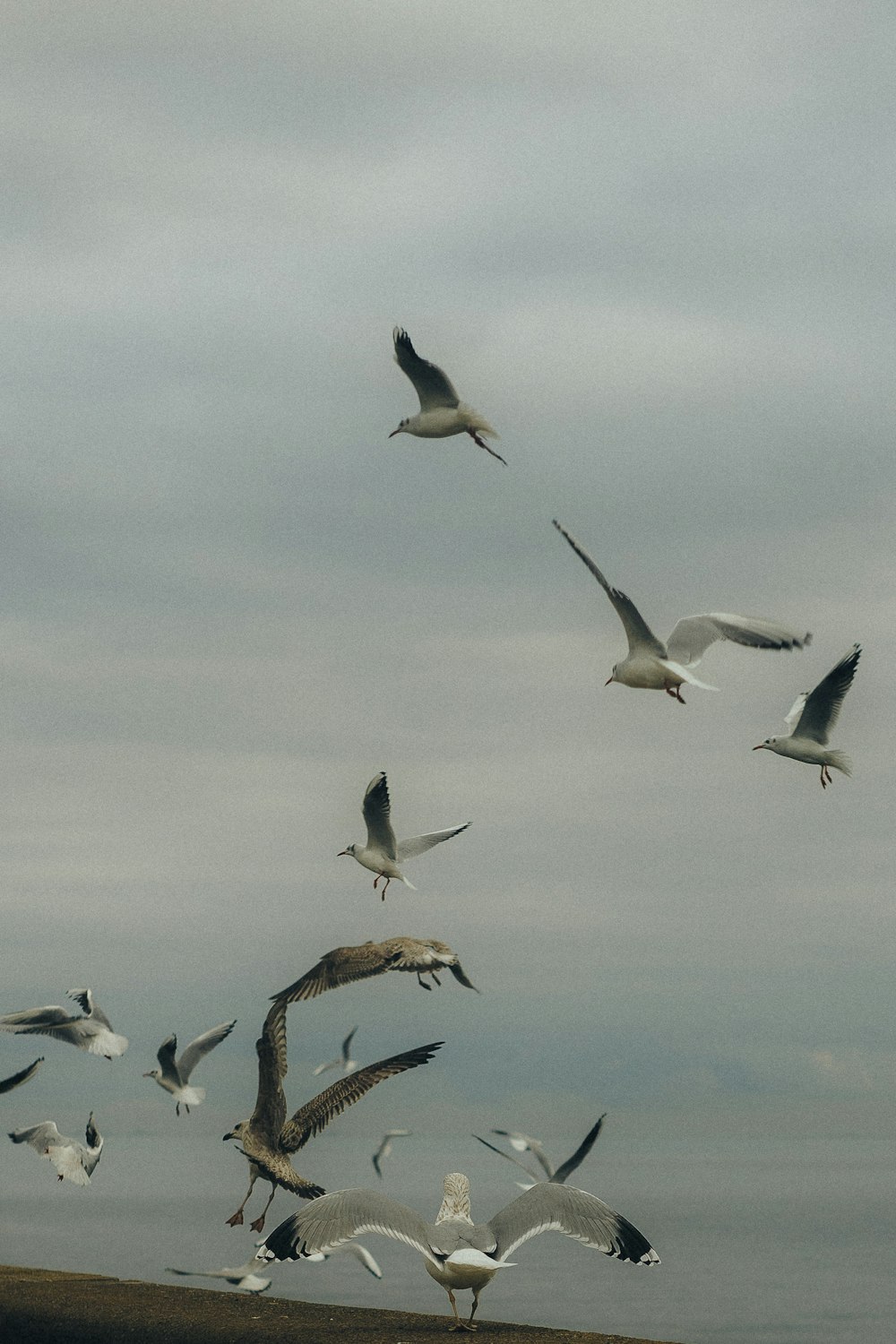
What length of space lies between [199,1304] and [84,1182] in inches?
173

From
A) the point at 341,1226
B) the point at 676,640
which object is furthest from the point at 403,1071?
the point at 676,640

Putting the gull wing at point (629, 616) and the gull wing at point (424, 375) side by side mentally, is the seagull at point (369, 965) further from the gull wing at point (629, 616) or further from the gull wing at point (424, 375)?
the gull wing at point (424, 375)

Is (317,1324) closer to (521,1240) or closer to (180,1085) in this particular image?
(521,1240)

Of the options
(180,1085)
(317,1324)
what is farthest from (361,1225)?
(180,1085)

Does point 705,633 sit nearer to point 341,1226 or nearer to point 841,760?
point 841,760

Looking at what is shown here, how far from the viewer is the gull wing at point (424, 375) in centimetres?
1672

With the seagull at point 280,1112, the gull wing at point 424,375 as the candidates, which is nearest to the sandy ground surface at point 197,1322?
the seagull at point 280,1112

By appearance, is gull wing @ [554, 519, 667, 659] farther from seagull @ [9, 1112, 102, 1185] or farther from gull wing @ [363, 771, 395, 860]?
seagull @ [9, 1112, 102, 1185]

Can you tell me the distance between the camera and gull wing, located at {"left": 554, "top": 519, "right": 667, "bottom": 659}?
1516 centimetres

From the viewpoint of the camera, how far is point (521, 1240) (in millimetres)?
12156

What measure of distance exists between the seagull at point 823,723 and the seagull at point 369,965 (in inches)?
156

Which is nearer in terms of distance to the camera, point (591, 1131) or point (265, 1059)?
point (591, 1131)

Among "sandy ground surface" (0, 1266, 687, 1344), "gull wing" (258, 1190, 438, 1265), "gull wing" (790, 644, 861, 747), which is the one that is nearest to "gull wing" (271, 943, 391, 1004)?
"sandy ground surface" (0, 1266, 687, 1344)

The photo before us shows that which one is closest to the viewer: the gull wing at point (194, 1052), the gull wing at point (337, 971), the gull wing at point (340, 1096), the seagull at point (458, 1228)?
the seagull at point (458, 1228)
